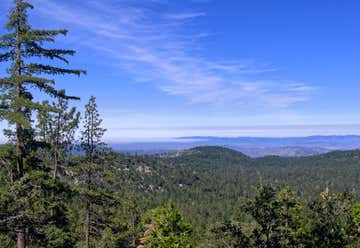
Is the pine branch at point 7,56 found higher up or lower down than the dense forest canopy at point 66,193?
higher up

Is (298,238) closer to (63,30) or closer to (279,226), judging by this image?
(279,226)

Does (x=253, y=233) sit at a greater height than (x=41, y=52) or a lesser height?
lesser

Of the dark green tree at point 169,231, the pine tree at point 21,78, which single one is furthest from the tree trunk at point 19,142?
the dark green tree at point 169,231

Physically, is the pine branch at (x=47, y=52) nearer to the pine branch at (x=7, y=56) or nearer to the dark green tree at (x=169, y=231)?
the pine branch at (x=7, y=56)

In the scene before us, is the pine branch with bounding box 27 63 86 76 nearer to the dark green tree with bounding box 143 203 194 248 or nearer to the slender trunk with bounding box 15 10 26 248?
the slender trunk with bounding box 15 10 26 248

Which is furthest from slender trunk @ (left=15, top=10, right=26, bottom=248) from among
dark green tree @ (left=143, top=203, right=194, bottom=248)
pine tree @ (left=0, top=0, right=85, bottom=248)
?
dark green tree @ (left=143, top=203, right=194, bottom=248)

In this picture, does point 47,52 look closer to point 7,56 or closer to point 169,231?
point 7,56

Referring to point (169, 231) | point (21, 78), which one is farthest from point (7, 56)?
point (169, 231)

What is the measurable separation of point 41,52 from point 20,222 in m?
5.78

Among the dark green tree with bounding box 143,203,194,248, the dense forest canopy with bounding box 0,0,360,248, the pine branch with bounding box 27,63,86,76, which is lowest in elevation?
the dark green tree with bounding box 143,203,194,248

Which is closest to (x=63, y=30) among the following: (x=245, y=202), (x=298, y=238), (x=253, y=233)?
(x=245, y=202)

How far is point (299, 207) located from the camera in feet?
58.6

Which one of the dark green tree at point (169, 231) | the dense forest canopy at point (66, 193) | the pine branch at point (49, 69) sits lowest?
the dark green tree at point (169, 231)

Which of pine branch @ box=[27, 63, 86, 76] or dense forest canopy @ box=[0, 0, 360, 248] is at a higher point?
pine branch @ box=[27, 63, 86, 76]
